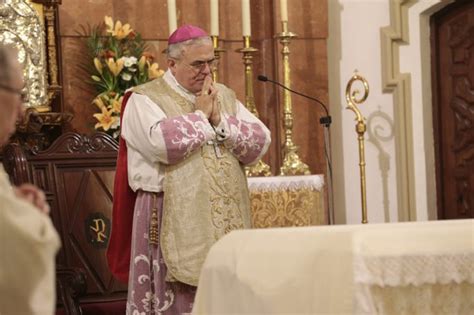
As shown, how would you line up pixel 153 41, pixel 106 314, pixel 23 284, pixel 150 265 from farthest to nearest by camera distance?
pixel 153 41 → pixel 106 314 → pixel 150 265 → pixel 23 284

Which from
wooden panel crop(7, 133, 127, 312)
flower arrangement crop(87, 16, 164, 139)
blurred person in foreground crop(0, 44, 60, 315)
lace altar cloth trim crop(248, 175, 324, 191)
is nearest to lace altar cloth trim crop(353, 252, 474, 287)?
blurred person in foreground crop(0, 44, 60, 315)

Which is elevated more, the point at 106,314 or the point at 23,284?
the point at 23,284

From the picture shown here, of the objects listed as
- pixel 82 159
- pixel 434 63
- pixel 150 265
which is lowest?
pixel 150 265

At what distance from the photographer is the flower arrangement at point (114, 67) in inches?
287

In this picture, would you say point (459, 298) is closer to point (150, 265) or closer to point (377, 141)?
point (150, 265)

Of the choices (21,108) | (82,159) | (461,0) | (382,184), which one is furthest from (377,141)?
(21,108)

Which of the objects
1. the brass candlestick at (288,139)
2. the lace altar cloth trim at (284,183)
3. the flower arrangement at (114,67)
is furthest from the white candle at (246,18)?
the lace altar cloth trim at (284,183)

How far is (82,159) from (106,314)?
3.36ft

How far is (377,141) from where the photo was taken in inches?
338

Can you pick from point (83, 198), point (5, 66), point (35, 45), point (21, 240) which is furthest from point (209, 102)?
point (35, 45)

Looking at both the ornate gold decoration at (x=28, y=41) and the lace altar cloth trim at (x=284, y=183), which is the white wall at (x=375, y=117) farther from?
the ornate gold decoration at (x=28, y=41)

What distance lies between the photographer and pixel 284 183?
7.06m

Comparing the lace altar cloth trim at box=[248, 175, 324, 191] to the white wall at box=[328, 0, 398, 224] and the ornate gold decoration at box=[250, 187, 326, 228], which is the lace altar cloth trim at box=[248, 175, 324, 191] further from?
the white wall at box=[328, 0, 398, 224]

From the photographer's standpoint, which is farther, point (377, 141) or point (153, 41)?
point (377, 141)
